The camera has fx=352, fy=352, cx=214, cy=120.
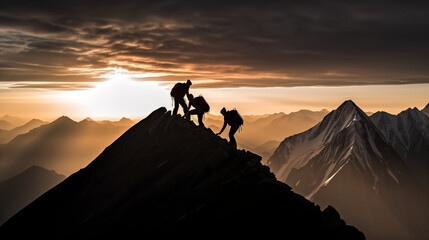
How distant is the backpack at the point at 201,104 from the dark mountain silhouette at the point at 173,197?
118 inches

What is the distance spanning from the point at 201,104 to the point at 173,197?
15493mm

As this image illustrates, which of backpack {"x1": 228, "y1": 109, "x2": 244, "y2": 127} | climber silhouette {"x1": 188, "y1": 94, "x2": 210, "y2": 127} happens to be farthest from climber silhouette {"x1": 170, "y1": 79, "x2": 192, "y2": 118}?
backpack {"x1": 228, "y1": 109, "x2": 244, "y2": 127}

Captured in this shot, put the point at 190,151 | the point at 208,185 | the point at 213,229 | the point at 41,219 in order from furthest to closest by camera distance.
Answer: the point at 41,219 → the point at 190,151 → the point at 208,185 → the point at 213,229

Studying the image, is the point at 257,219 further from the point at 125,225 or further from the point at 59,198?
the point at 59,198

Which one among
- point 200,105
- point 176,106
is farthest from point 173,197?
point 176,106

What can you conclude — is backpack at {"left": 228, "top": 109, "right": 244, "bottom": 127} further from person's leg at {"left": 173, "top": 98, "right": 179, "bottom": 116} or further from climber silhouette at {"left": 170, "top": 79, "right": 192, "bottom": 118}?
person's leg at {"left": 173, "top": 98, "right": 179, "bottom": 116}

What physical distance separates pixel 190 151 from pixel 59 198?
22.1 metres

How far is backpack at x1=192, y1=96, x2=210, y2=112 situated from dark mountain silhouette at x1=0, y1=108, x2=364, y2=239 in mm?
3004

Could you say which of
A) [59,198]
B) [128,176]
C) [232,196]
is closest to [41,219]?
[59,198]

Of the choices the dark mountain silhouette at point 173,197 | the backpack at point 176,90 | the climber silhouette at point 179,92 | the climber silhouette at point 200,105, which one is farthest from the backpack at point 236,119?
the backpack at point 176,90

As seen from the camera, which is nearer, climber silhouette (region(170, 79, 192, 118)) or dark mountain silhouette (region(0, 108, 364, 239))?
dark mountain silhouette (region(0, 108, 364, 239))

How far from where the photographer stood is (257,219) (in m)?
22.5

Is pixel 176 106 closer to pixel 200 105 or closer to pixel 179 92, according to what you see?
pixel 179 92

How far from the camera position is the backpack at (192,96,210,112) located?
4209 cm
